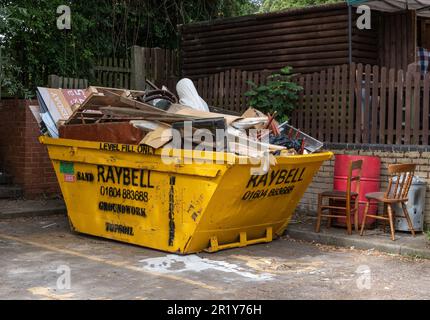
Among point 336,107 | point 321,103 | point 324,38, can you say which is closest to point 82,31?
point 324,38

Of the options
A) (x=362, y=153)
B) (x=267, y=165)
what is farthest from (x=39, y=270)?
(x=362, y=153)

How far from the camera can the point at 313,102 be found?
9.60m

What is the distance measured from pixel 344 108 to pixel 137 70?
4591 millimetres

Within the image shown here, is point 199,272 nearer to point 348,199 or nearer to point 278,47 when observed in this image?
point 348,199

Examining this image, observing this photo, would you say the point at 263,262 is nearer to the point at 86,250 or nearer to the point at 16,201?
the point at 86,250

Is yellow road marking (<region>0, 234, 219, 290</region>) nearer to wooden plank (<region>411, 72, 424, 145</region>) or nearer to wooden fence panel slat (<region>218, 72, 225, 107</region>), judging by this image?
wooden plank (<region>411, 72, 424, 145</region>)

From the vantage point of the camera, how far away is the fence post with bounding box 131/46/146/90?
11.8 meters

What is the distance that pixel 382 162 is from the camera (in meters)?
8.70

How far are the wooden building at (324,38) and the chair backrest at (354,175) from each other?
2.60m

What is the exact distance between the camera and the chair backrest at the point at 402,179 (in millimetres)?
7648

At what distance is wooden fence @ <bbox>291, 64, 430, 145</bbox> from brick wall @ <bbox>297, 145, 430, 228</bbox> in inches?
5.3

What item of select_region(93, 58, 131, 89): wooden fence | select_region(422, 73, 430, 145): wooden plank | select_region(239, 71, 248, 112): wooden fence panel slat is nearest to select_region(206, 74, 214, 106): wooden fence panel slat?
select_region(239, 71, 248, 112): wooden fence panel slat

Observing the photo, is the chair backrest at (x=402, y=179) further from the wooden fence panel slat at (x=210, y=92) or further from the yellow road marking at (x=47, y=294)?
the yellow road marking at (x=47, y=294)

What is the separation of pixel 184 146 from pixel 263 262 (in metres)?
1.62
